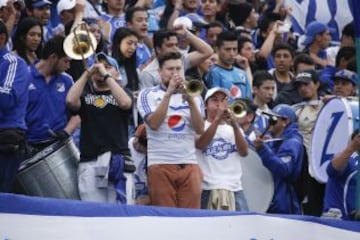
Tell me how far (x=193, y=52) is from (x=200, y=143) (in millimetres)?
1977

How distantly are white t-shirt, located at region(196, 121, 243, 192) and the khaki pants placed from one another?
467 mm

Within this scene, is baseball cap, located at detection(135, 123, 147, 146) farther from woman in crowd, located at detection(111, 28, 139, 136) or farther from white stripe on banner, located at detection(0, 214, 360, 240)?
white stripe on banner, located at detection(0, 214, 360, 240)

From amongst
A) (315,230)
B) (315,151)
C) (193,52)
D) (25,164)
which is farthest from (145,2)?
(315,230)

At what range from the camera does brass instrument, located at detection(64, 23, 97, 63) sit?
11695 mm

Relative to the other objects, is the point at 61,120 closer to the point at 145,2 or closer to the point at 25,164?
the point at 25,164

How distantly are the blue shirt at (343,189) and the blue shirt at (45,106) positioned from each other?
2318 millimetres

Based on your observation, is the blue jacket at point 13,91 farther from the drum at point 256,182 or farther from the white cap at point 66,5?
the white cap at point 66,5

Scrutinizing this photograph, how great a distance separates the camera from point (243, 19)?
680 inches

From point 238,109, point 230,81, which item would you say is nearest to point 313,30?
point 230,81

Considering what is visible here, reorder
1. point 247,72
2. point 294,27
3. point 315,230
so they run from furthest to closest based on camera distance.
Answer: point 294,27 < point 247,72 < point 315,230

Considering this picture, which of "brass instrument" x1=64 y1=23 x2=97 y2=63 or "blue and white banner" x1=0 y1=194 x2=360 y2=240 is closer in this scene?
"blue and white banner" x1=0 y1=194 x2=360 y2=240

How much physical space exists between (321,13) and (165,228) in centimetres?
895

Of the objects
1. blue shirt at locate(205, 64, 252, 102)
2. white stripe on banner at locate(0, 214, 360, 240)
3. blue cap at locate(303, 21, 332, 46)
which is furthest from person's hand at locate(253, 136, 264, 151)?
blue cap at locate(303, 21, 332, 46)

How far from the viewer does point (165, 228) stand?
9.34 meters
